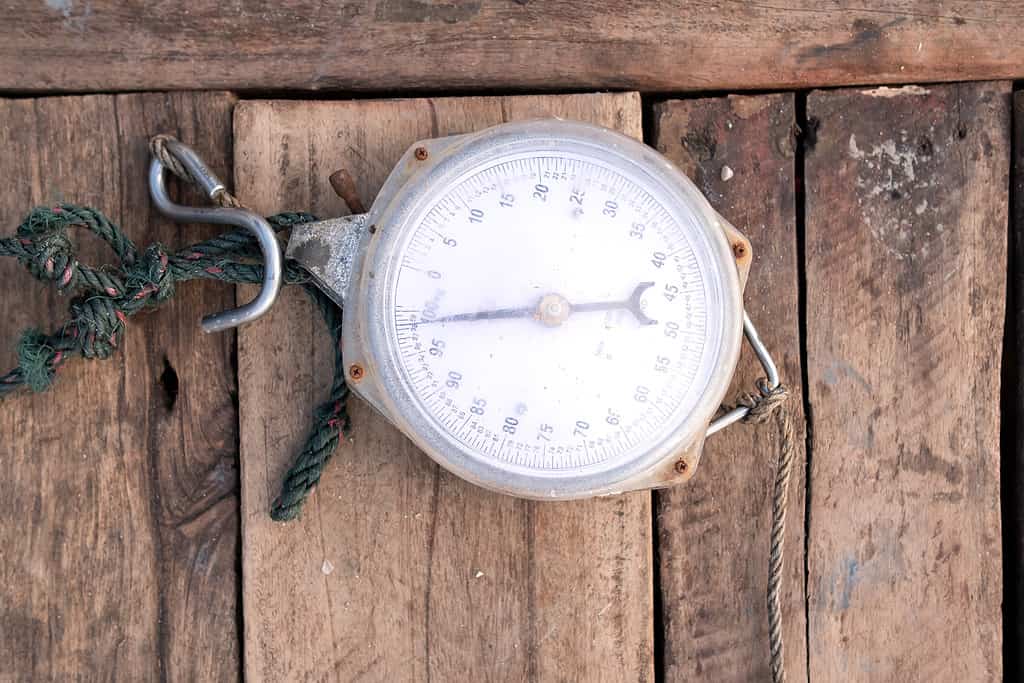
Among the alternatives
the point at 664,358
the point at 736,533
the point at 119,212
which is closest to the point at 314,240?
the point at 119,212

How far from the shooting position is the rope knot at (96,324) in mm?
897

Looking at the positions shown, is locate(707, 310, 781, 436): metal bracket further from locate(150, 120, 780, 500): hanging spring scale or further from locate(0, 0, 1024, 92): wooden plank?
locate(0, 0, 1024, 92): wooden plank

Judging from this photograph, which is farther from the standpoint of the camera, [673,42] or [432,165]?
[673,42]

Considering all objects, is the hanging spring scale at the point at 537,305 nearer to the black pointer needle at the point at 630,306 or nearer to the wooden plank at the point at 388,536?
the black pointer needle at the point at 630,306

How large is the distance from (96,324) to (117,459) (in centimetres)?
18

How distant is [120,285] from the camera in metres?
0.91

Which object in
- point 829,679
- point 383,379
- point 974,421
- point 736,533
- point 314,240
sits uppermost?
point 314,240

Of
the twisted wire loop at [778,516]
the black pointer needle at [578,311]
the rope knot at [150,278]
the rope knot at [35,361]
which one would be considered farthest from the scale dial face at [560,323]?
the rope knot at [35,361]

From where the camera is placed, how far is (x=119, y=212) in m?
0.99

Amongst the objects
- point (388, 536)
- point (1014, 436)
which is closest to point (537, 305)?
point (388, 536)

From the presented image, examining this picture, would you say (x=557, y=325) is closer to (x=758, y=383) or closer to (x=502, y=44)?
(x=758, y=383)

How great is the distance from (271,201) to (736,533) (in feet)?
2.11

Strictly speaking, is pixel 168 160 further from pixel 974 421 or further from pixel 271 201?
pixel 974 421

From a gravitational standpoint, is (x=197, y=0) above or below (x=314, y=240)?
above
